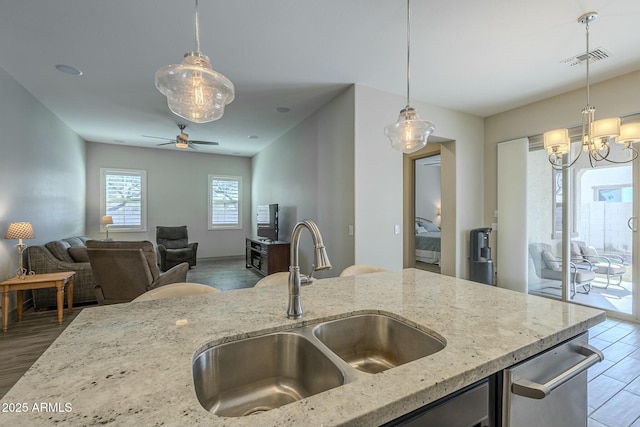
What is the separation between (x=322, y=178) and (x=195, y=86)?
9.30 feet

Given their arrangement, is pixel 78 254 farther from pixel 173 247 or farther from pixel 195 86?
pixel 195 86

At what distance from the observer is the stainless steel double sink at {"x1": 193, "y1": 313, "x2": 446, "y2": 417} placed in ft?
2.94

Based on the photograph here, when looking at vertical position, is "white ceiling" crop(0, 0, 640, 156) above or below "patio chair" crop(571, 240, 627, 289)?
above

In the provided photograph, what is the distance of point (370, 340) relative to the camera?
4.07ft

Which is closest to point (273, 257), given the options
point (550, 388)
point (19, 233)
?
point (19, 233)

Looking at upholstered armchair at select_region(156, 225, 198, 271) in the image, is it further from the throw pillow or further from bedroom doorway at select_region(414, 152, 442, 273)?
bedroom doorway at select_region(414, 152, 442, 273)

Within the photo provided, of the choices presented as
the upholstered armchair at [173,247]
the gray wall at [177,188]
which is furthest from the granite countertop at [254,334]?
the gray wall at [177,188]

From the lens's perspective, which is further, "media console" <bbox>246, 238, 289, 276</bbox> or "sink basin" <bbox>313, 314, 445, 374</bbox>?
"media console" <bbox>246, 238, 289, 276</bbox>

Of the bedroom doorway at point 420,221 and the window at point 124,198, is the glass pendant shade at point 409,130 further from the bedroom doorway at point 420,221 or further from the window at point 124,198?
the window at point 124,198

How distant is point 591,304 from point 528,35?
134 inches

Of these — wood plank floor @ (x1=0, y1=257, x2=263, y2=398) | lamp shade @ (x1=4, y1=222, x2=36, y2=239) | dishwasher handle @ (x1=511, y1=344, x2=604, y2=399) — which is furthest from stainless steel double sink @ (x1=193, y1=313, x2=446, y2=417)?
lamp shade @ (x1=4, y1=222, x2=36, y2=239)

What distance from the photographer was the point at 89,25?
2.40 meters

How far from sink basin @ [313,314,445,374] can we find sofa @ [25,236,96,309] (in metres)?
4.16

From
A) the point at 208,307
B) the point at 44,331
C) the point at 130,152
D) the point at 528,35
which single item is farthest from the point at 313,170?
the point at 130,152
